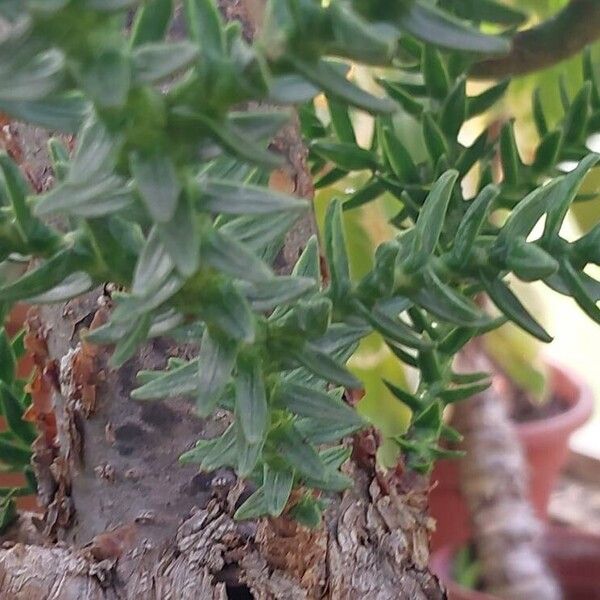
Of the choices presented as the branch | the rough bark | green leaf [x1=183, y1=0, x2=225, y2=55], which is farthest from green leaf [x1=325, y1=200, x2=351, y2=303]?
the rough bark

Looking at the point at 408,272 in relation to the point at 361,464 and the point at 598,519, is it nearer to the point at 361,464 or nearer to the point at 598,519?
the point at 361,464

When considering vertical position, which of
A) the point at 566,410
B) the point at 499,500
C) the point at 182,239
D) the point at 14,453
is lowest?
the point at 566,410

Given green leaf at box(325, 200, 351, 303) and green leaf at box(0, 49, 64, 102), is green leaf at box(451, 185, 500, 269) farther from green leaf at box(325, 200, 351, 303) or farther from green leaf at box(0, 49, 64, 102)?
green leaf at box(0, 49, 64, 102)

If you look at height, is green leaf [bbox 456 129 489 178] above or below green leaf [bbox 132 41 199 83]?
below

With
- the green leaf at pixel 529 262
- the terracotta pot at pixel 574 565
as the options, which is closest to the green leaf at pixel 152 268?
the green leaf at pixel 529 262

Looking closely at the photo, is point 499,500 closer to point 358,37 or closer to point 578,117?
point 578,117

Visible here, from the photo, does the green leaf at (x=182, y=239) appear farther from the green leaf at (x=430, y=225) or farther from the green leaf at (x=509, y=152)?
the green leaf at (x=509, y=152)

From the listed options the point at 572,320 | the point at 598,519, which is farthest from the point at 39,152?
the point at 572,320

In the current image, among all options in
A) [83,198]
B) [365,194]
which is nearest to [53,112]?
[83,198]
